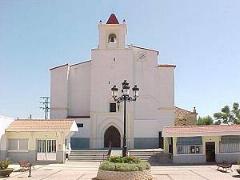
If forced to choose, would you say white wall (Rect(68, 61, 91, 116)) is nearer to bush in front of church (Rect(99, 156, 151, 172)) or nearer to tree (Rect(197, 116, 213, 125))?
bush in front of church (Rect(99, 156, 151, 172))

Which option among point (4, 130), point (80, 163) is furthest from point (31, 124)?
point (80, 163)

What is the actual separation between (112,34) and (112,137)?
1182 centimetres

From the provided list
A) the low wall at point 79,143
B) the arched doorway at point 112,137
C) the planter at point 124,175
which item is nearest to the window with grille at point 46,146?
the low wall at point 79,143

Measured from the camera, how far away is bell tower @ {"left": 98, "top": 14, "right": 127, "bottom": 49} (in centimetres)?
4841

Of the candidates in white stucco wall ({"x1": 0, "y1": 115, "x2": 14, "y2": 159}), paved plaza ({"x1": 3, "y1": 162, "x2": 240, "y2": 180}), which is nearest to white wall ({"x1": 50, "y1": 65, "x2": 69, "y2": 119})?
white stucco wall ({"x1": 0, "y1": 115, "x2": 14, "y2": 159})

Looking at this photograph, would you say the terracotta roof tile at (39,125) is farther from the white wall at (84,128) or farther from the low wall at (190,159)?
the low wall at (190,159)

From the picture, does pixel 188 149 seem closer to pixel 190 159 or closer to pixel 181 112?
pixel 190 159

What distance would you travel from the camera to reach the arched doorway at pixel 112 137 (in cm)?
4712

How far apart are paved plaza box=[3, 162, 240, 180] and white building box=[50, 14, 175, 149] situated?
37.9ft

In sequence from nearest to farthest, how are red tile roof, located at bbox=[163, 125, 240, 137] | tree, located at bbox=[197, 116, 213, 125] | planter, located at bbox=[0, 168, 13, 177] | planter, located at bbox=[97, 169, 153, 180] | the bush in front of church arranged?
planter, located at bbox=[97, 169, 153, 180]
the bush in front of church
planter, located at bbox=[0, 168, 13, 177]
red tile roof, located at bbox=[163, 125, 240, 137]
tree, located at bbox=[197, 116, 213, 125]

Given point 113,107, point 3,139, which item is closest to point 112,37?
point 113,107

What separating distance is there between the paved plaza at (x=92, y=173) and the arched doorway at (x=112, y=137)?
11.6 meters

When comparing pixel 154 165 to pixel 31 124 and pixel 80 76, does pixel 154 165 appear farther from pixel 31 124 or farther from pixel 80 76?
pixel 80 76

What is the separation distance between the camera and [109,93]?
47469 millimetres
